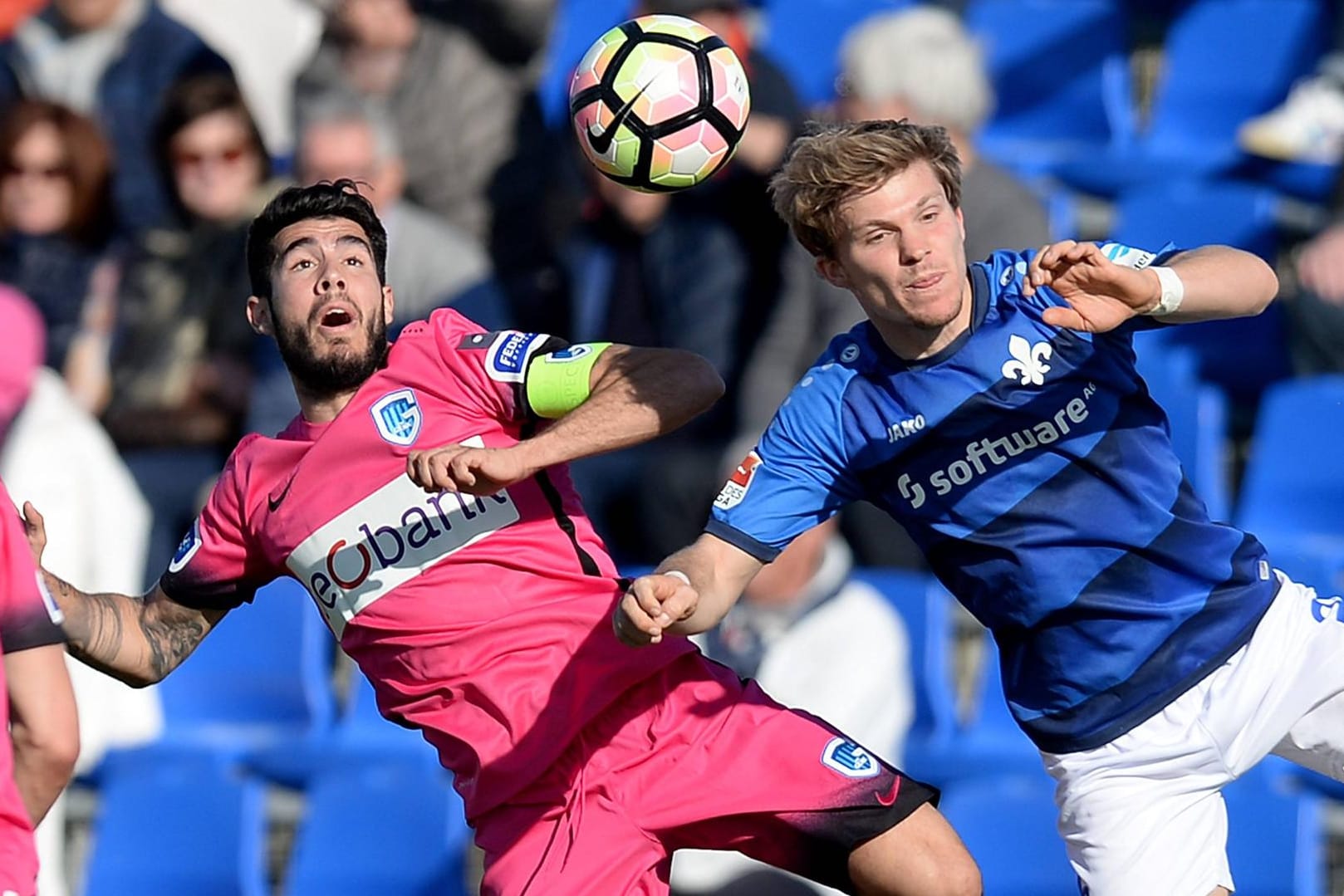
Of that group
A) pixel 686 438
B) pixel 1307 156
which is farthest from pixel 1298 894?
pixel 1307 156

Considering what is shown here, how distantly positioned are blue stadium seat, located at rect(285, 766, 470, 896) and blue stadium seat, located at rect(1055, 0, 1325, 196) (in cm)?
387

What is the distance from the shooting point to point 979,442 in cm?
466

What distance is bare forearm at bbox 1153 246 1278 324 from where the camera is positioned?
443cm

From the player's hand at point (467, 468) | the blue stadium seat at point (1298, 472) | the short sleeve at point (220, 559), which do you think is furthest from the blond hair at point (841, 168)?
the blue stadium seat at point (1298, 472)

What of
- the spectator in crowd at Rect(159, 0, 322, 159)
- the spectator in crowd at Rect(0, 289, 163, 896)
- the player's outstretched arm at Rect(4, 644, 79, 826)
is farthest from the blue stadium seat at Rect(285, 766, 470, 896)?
the spectator in crowd at Rect(159, 0, 322, 159)

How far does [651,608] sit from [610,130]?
141 centimetres

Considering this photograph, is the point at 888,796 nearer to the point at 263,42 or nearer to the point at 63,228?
the point at 63,228

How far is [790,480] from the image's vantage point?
4.71 m

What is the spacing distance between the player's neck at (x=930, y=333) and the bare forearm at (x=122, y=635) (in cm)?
177

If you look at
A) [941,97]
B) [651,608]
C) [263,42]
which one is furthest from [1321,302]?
[263,42]

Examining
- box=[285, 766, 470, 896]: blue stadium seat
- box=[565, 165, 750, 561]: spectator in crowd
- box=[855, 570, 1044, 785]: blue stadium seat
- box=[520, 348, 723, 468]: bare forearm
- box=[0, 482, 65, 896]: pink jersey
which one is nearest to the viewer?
box=[0, 482, 65, 896]: pink jersey

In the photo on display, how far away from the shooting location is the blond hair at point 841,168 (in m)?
4.61

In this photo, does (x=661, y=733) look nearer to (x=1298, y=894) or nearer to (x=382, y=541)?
(x=382, y=541)

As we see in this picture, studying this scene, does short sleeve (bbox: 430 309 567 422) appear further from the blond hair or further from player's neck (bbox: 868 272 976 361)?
player's neck (bbox: 868 272 976 361)
